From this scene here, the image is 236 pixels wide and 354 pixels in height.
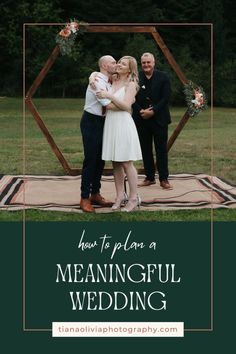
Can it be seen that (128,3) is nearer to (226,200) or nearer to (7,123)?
(7,123)

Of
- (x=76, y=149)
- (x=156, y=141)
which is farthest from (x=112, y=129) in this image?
(x=76, y=149)

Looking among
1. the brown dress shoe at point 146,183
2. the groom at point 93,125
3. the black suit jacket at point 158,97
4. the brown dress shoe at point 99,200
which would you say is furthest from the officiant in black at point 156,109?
the groom at point 93,125

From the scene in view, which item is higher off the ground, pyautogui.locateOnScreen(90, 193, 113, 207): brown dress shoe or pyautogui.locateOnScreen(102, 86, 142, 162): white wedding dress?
pyautogui.locateOnScreen(102, 86, 142, 162): white wedding dress

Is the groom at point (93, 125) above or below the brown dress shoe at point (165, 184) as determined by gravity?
above

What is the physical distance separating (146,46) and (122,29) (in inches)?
471

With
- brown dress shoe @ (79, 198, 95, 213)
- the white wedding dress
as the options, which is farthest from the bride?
brown dress shoe @ (79, 198, 95, 213)

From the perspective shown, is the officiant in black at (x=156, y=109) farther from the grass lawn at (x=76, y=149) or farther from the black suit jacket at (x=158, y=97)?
the grass lawn at (x=76, y=149)

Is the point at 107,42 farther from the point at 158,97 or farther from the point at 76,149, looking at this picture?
the point at 158,97

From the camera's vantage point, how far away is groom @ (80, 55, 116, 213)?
19.8ft

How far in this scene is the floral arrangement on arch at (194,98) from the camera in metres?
7.85

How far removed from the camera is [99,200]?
6723 mm

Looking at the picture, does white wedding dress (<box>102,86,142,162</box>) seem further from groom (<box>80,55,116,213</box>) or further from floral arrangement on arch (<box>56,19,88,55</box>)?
floral arrangement on arch (<box>56,19,88,55</box>)

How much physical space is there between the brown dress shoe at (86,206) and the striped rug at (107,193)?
81 mm

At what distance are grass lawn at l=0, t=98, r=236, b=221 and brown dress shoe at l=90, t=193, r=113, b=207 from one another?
1.47ft
